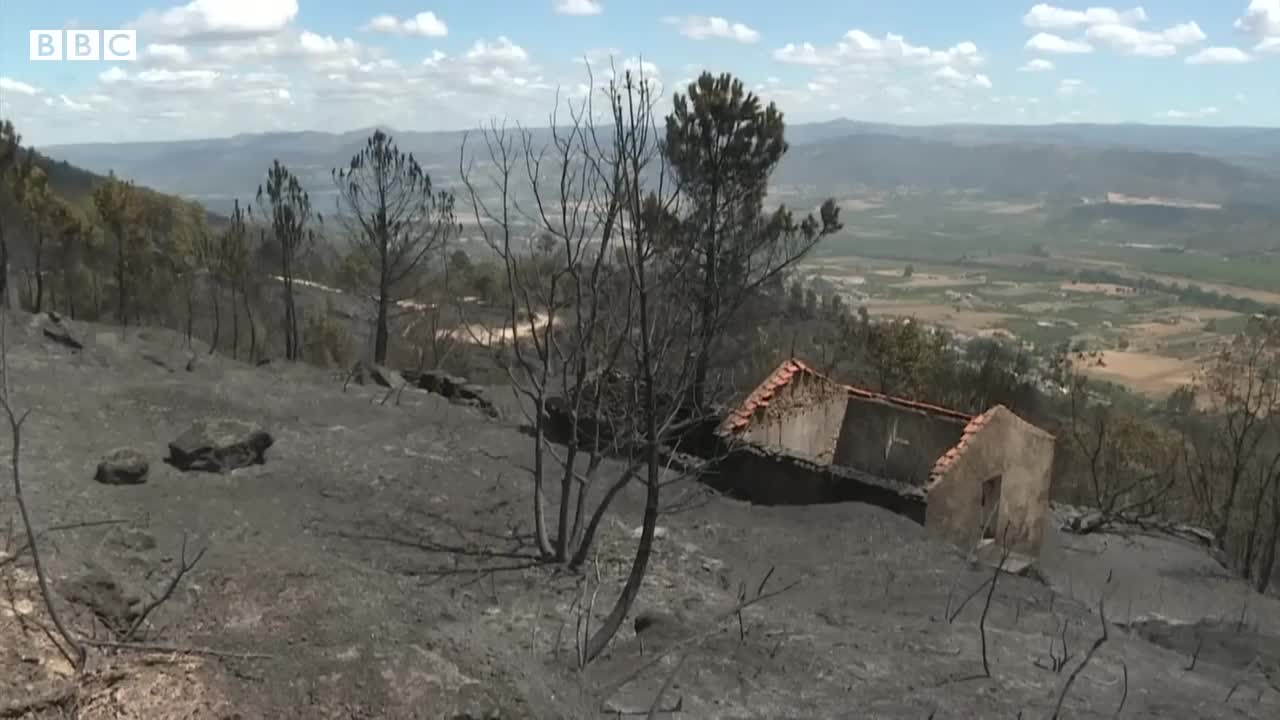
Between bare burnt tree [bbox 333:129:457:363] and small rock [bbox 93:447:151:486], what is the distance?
1615 centimetres

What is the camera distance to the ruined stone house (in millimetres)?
15391

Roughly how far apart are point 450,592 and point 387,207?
20.0 m

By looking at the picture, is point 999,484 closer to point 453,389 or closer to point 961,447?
point 961,447

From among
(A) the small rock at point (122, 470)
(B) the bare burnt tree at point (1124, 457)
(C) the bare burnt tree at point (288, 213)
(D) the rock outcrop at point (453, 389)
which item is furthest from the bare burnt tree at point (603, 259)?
(B) the bare burnt tree at point (1124, 457)

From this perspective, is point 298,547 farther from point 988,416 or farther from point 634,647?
point 988,416

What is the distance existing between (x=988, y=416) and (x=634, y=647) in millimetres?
9405

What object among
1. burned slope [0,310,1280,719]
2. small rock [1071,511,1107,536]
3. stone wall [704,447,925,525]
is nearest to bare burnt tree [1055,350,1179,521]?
small rock [1071,511,1107,536]

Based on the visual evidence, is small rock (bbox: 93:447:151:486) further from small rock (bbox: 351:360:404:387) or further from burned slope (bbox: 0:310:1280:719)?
small rock (bbox: 351:360:404:387)

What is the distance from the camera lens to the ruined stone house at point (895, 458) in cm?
1539

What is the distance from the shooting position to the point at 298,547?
9547 mm

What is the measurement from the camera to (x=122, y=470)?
1163cm

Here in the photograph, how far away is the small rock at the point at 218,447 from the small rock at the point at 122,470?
76 cm

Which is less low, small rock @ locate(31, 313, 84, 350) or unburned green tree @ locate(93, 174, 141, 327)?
unburned green tree @ locate(93, 174, 141, 327)

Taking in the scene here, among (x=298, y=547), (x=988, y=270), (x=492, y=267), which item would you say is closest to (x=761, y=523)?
(x=298, y=547)
